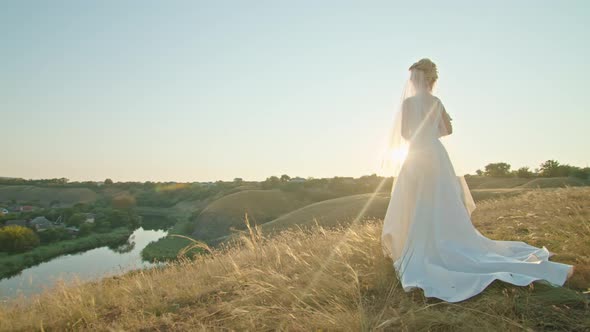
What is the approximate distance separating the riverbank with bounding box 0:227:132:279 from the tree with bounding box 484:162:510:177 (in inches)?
2526

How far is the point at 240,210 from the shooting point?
63969 millimetres

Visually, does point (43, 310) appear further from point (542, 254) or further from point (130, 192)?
point (130, 192)

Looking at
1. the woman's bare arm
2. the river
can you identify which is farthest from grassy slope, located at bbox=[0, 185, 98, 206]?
the woman's bare arm

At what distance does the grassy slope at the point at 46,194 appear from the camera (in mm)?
116950

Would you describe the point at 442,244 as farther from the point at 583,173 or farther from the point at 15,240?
the point at 15,240

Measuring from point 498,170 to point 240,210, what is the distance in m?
46.9

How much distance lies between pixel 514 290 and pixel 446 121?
3.03 metres

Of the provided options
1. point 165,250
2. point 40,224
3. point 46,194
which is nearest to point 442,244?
point 165,250

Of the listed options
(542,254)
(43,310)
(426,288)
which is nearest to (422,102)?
(542,254)

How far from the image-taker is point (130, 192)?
130875 millimetres

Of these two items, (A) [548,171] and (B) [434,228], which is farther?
(A) [548,171]

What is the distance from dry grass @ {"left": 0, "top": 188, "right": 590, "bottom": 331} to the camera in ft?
9.55

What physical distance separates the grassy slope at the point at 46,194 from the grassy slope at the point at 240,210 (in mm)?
72346

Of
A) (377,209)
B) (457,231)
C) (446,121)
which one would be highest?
(446,121)
